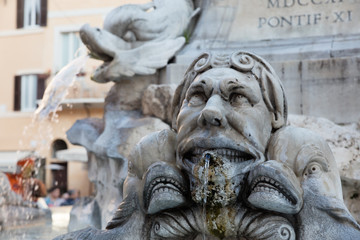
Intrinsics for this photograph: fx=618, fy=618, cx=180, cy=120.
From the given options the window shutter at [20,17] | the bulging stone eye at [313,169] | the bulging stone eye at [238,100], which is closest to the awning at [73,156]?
the window shutter at [20,17]

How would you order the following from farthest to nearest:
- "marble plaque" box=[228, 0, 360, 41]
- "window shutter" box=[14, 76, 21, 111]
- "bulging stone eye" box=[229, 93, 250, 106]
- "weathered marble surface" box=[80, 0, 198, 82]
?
1. "window shutter" box=[14, 76, 21, 111]
2. "weathered marble surface" box=[80, 0, 198, 82]
3. "marble plaque" box=[228, 0, 360, 41]
4. "bulging stone eye" box=[229, 93, 250, 106]

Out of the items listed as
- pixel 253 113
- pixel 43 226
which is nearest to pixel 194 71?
pixel 253 113

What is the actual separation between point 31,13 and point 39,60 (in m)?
2.06

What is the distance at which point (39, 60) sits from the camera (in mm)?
24172

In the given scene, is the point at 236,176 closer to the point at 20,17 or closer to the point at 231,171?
the point at 231,171

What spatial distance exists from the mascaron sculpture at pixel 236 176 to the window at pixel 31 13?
22.2 m

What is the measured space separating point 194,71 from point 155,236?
81 cm

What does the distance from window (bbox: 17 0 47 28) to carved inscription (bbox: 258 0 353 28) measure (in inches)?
778

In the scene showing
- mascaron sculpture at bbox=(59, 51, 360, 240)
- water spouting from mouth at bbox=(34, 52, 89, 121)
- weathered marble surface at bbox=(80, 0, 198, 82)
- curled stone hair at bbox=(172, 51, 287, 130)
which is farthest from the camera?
water spouting from mouth at bbox=(34, 52, 89, 121)

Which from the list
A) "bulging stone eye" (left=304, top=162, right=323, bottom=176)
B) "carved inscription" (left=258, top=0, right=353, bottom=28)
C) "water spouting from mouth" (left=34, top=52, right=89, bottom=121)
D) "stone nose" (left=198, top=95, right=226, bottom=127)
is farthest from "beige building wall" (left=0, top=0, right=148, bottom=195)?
"bulging stone eye" (left=304, top=162, right=323, bottom=176)

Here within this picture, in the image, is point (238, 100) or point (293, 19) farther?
point (293, 19)

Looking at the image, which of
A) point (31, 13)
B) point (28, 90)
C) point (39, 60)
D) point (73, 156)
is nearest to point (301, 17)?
point (73, 156)

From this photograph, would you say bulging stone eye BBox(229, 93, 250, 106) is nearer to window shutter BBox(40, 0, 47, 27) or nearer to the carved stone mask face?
the carved stone mask face

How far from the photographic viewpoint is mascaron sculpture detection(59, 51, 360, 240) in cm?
256
